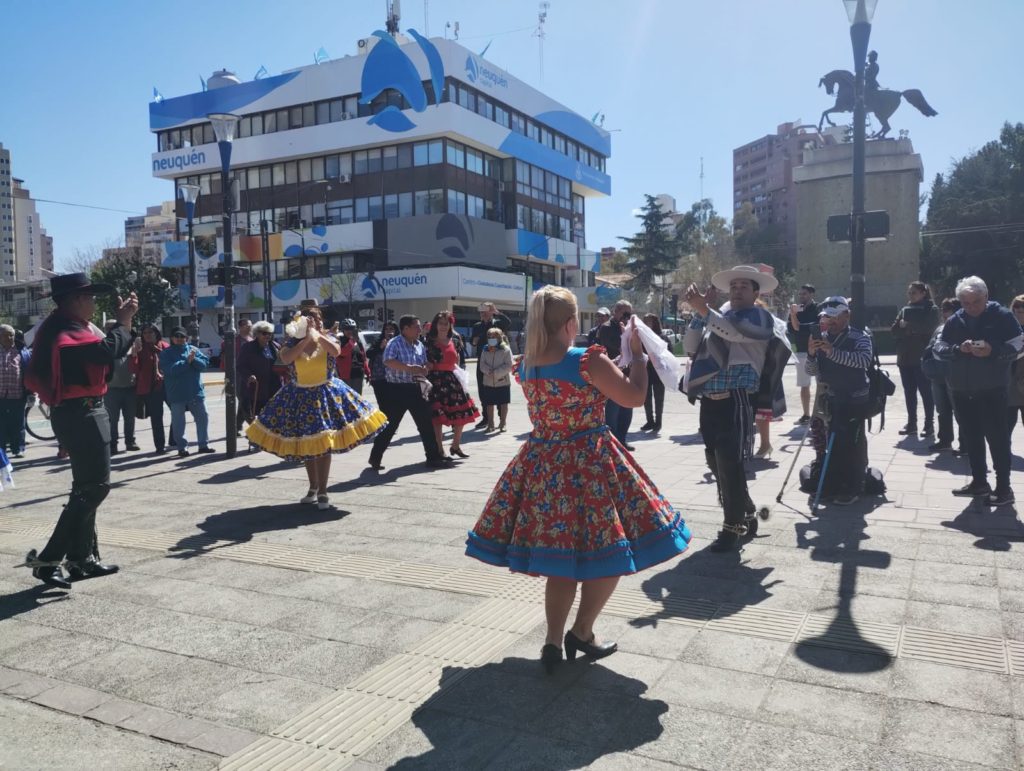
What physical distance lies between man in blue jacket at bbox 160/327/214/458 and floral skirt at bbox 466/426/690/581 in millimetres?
8348

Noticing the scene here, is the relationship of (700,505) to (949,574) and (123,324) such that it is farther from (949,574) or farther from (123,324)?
(123,324)

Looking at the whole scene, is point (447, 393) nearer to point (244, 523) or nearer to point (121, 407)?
point (244, 523)

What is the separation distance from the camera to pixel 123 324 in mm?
5934

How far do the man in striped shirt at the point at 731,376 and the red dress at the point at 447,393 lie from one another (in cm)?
490

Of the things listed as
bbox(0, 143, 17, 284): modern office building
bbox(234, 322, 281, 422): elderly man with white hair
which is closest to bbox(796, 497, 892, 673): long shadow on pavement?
bbox(234, 322, 281, 422): elderly man with white hair

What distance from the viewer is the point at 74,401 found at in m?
5.21

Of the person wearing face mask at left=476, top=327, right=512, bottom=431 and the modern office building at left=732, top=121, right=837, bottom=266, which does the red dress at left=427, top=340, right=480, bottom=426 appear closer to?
the person wearing face mask at left=476, top=327, right=512, bottom=431

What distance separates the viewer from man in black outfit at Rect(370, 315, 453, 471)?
30.9ft

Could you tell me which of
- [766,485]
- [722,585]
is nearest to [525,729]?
[722,585]

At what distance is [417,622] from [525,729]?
1.36m

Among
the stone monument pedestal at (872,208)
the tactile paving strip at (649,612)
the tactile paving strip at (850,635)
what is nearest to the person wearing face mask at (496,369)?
the tactile paving strip at (649,612)

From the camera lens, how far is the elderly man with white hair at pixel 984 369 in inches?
261

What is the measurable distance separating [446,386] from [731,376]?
17.5 feet

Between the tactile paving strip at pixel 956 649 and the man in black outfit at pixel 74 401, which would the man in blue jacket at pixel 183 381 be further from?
the tactile paving strip at pixel 956 649
